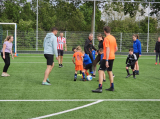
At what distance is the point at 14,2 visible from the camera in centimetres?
4128

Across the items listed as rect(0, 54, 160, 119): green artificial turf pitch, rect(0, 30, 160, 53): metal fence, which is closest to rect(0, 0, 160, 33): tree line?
rect(0, 30, 160, 53): metal fence

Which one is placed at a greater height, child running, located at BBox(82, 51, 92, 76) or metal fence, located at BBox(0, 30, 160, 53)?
metal fence, located at BBox(0, 30, 160, 53)

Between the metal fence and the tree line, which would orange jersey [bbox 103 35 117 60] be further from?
the tree line

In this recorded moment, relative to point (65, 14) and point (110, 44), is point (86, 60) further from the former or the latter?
point (65, 14)

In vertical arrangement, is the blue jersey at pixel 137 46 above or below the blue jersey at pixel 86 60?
above

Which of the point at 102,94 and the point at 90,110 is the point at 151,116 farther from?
the point at 102,94

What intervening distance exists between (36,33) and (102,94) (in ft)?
67.8

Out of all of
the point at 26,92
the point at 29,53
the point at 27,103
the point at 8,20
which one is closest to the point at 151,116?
the point at 27,103

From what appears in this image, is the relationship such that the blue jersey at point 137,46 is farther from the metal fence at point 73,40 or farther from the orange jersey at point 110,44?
the metal fence at point 73,40

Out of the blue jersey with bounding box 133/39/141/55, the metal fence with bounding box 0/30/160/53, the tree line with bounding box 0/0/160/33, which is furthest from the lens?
the tree line with bounding box 0/0/160/33

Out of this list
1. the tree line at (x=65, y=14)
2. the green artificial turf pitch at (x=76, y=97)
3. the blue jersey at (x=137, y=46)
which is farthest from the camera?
the tree line at (x=65, y=14)

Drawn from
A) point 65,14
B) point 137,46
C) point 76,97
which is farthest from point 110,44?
point 65,14

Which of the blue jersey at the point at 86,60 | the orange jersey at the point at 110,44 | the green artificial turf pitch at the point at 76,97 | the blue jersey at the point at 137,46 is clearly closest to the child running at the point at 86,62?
the blue jersey at the point at 86,60

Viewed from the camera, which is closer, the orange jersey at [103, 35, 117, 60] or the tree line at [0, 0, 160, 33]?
the orange jersey at [103, 35, 117, 60]
